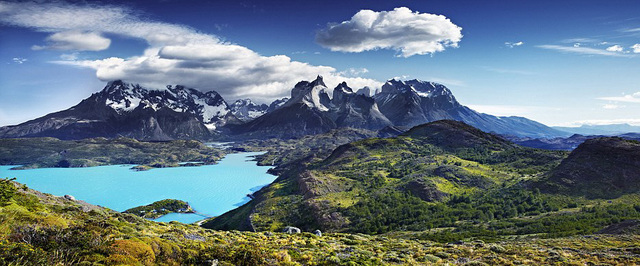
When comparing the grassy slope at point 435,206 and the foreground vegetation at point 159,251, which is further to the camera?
the grassy slope at point 435,206

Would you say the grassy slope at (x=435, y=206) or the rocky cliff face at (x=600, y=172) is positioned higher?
the rocky cliff face at (x=600, y=172)

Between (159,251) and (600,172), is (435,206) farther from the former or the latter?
(159,251)

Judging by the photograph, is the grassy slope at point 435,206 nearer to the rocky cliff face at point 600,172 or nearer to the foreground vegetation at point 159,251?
the rocky cliff face at point 600,172

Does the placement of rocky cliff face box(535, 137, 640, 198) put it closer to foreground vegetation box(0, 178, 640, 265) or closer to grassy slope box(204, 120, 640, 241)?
grassy slope box(204, 120, 640, 241)

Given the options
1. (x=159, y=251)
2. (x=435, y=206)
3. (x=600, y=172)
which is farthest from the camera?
(x=600, y=172)

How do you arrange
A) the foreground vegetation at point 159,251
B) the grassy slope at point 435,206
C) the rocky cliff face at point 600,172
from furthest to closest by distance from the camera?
the rocky cliff face at point 600,172, the grassy slope at point 435,206, the foreground vegetation at point 159,251

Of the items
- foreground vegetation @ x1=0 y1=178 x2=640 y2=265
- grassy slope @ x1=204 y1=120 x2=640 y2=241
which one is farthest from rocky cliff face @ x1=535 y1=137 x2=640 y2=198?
foreground vegetation @ x1=0 y1=178 x2=640 y2=265

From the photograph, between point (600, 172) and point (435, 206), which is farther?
point (600, 172)

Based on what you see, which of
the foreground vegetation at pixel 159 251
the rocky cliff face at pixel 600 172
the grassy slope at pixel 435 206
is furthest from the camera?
the rocky cliff face at pixel 600 172

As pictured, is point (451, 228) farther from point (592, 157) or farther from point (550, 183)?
point (592, 157)

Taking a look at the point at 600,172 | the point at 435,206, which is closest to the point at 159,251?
the point at 435,206

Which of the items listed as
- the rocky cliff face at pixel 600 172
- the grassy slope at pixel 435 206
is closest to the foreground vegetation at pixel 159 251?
the grassy slope at pixel 435 206
